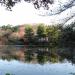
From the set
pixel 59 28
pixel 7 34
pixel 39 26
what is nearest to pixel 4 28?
pixel 7 34

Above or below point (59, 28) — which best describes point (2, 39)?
below

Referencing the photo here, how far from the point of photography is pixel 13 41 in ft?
212

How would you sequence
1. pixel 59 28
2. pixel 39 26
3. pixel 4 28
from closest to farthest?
1. pixel 59 28
2. pixel 39 26
3. pixel 4 28

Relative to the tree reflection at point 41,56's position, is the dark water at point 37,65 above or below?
above

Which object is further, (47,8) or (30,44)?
(30,44)

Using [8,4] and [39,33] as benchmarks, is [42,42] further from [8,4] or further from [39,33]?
[8,4]

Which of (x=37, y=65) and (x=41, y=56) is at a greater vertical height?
(x=37, y=65)

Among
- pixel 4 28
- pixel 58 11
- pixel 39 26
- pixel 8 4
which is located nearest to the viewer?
pixel 8 4

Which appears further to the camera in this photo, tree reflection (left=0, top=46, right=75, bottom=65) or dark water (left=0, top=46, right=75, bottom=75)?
tree reflection (left=0, top=46, right=75, bottom=65)

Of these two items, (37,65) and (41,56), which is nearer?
(37,65)

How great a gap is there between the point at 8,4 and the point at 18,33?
57779mm

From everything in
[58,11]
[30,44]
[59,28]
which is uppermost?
[58,11]

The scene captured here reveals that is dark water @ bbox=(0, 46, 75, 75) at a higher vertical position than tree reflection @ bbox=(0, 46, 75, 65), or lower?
higher

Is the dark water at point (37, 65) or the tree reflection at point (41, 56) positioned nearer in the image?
the dark water at point (37, 65)
